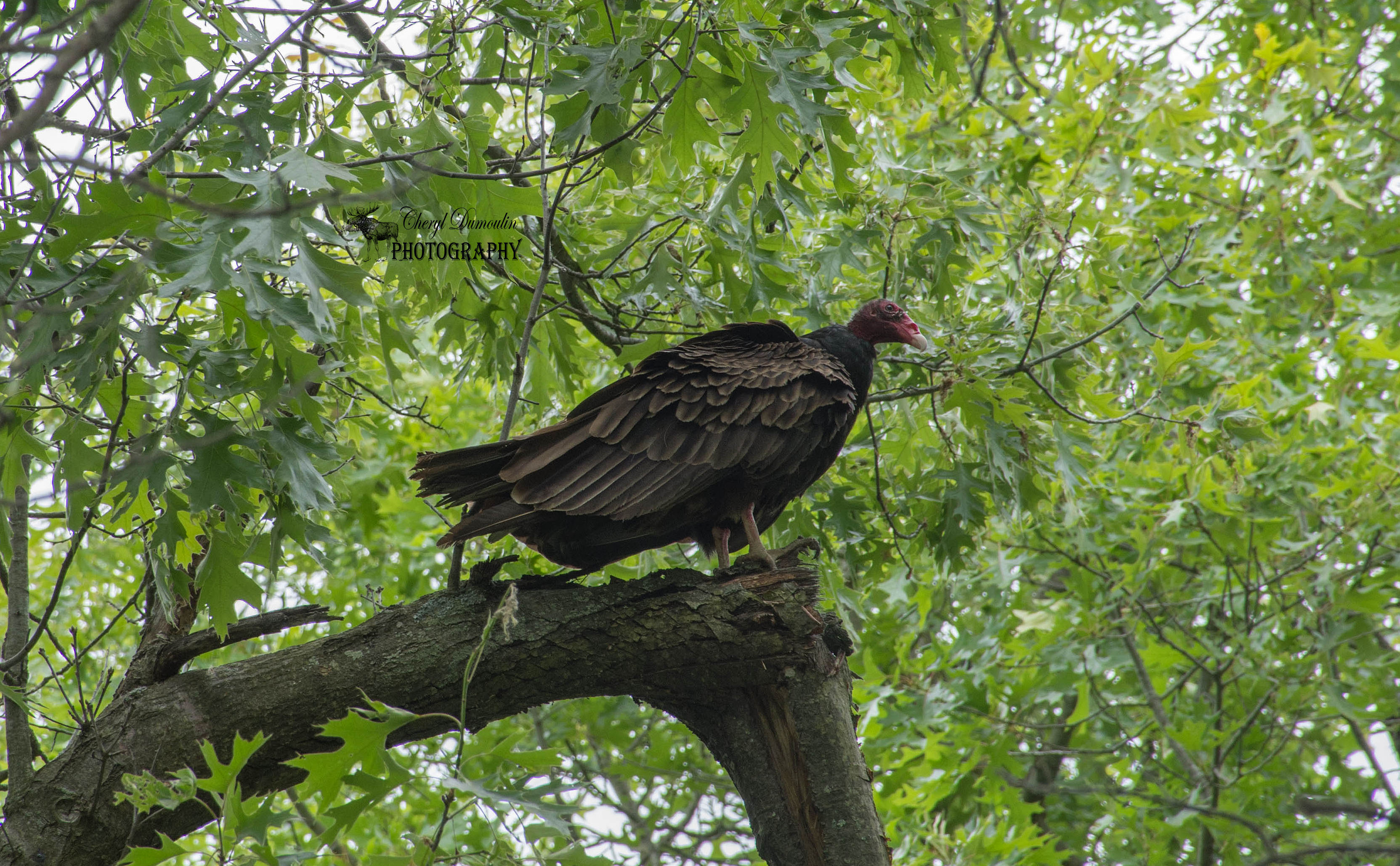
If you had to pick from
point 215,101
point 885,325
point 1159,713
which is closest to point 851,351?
point 885,325

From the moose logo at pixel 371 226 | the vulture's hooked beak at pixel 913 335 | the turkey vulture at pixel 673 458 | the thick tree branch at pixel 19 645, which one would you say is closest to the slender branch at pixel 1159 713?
the vulture's hooked beak at pixel 913 335

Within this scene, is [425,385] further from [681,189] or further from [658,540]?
[658,540]

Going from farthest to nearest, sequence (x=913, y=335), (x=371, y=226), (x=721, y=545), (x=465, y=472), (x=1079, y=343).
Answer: (x=913, y=335) → (x=1079, y=343) → (x=721, y=545) → (x=371, y=226) → (x=465, y=472)

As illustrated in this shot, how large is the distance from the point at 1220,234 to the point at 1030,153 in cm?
140

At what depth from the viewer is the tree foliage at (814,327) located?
221 cm

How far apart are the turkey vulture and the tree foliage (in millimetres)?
270

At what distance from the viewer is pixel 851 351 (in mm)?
3287

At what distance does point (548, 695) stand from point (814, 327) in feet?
5.48

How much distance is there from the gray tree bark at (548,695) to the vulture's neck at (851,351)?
0.91m

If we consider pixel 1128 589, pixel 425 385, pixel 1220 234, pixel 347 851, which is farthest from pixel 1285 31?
pixel 347 851

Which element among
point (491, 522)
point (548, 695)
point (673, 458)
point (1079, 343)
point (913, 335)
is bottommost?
point (548, 695)

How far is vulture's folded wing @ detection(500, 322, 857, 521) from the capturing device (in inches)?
103

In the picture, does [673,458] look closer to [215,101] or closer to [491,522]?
[491,522]

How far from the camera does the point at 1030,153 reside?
16.3ft
